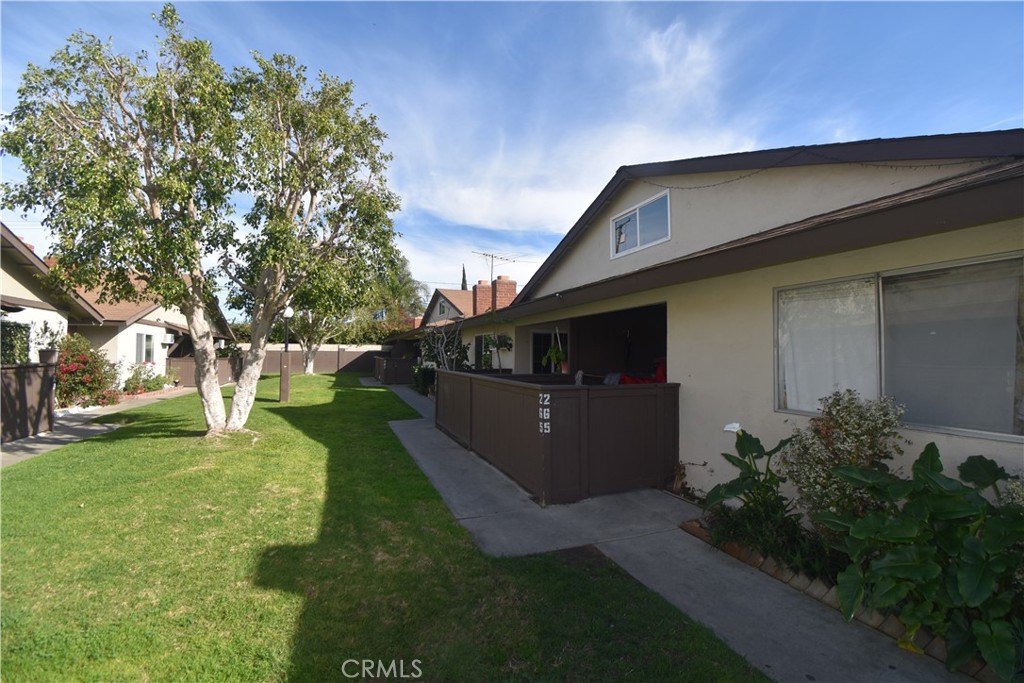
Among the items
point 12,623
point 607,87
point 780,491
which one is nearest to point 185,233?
point 12,623

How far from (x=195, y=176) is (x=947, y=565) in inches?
396

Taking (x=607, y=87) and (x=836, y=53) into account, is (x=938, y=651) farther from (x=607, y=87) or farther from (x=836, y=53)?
(x=607, y=87)

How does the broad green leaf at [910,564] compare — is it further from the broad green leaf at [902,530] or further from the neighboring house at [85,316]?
the neighboring house at [85,316]

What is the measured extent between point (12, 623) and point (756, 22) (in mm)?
9844

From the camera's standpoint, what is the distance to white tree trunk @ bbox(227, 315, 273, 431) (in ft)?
29.6

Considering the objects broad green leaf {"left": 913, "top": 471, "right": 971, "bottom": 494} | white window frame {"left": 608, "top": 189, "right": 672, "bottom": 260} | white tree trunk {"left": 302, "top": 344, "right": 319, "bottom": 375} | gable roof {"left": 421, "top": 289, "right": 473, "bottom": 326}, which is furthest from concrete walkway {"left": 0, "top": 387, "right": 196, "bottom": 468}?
white tree trunk {"left": 302, "top": 344, "right": 319, "bottom": 375}

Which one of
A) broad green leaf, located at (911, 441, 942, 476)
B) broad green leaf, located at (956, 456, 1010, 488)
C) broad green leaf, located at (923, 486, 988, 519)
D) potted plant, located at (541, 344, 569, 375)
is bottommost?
broad green leaf, located at (923, 486, 988, 519)

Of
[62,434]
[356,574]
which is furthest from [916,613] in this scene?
[62,434]

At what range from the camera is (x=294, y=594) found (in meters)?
3.48

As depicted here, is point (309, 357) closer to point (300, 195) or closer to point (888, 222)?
point (300, 195)

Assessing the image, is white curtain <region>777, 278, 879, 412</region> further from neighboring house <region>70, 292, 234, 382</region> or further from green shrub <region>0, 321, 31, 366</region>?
green shrub <region>0, 321, 31, 366</region>

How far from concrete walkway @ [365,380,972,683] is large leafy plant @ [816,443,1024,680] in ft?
1.00

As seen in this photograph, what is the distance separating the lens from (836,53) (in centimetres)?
588

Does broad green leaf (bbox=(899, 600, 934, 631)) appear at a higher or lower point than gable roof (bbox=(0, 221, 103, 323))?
lower
